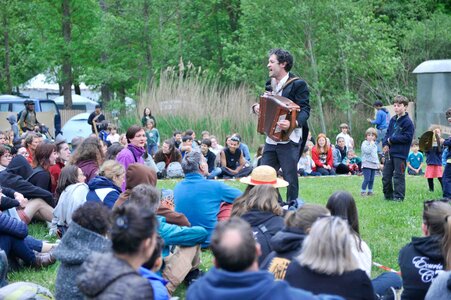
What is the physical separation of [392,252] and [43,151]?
5079 mm

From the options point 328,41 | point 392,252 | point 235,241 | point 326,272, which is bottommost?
point 392,252

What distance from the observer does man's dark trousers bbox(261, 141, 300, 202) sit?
9.62 m

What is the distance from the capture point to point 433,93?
26.5 metres

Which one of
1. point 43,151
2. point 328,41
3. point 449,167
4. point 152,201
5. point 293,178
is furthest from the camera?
point 328,41

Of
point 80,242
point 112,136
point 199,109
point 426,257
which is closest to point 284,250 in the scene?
point 426,257

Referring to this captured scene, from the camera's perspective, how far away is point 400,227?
1030 centimetres

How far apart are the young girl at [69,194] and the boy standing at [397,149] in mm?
5760

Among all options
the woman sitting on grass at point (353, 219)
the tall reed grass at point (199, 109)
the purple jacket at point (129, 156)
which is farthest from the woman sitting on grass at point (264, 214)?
the tall reed grass at point (199, 109)

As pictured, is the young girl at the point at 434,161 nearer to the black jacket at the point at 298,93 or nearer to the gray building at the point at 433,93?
the black jacket at the point at 298,93

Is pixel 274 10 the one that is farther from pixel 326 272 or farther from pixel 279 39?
pixel 326 272

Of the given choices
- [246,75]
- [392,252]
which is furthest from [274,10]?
[392,252]

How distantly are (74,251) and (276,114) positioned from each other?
432 cm

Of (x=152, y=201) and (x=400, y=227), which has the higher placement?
(x=152, y=201)

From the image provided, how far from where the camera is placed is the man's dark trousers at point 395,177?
1309 centimetres
